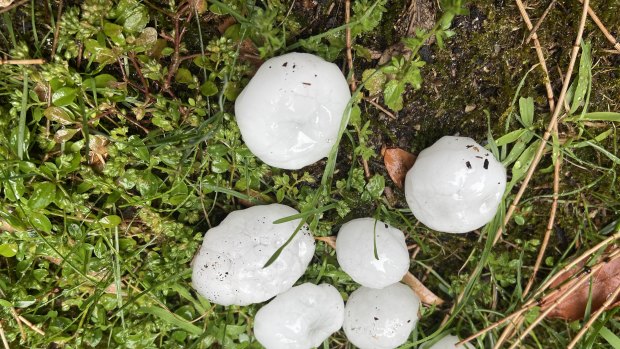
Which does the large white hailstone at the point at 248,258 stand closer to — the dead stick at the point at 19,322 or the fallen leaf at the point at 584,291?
the dead stick at the point at 19,322

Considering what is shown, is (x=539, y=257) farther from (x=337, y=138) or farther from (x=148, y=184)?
(x=148, y=184)

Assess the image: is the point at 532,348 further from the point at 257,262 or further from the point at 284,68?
the point at 284,68

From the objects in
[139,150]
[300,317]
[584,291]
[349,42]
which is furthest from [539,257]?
[139,150]

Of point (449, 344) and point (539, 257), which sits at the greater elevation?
point (539, 257)

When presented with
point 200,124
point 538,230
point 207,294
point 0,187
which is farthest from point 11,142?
point 538,230

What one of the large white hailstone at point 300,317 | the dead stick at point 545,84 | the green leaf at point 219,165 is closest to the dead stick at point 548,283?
the dead stick at point 545,84
